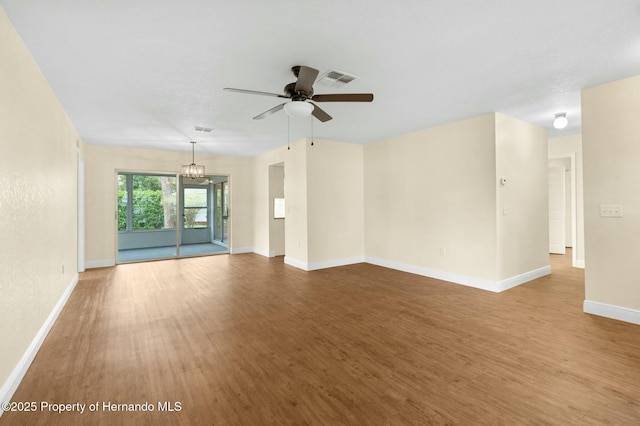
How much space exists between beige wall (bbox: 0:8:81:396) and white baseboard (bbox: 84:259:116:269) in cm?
288

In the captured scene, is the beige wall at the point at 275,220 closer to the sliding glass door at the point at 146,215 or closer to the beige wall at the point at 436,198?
the beige wall at the point at 436,198

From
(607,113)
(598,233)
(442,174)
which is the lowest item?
(598,233)

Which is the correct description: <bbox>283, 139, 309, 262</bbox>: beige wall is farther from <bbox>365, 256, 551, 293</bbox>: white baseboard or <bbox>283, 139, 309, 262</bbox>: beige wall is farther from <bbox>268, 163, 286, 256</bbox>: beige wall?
<bbox>365, 256, 551, 293</bbox>: white baseboard

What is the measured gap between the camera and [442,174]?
4.95m

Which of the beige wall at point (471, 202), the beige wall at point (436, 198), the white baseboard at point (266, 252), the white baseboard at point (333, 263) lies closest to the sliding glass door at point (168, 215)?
the white baseboard at point (266, 252)

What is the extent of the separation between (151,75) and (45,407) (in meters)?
2.92

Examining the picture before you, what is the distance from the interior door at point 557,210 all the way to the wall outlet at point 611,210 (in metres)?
4.71

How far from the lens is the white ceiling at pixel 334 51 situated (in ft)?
6.66

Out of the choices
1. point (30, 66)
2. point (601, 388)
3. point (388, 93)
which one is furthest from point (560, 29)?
point (30, 66)

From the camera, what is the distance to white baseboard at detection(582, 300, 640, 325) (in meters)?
3.09

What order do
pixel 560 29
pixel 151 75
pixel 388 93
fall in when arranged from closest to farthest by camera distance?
1. pixel 560 29
2. pixel 151 75
3. pixel 388 93

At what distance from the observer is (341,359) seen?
95.5 inches

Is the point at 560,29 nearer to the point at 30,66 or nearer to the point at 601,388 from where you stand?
the point at 601,388

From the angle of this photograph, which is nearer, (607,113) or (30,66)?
(30,66)
